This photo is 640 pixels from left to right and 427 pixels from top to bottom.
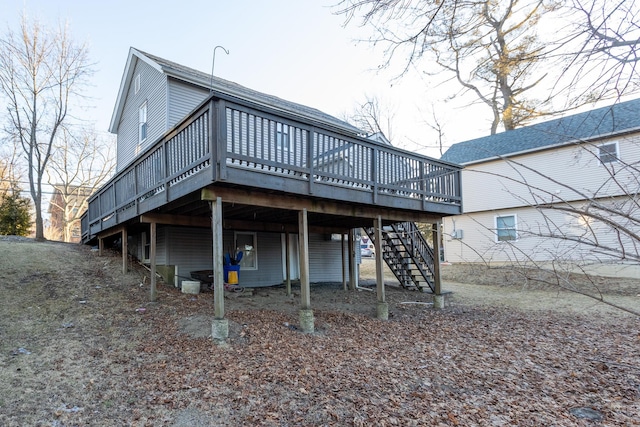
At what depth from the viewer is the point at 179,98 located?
1141 cm

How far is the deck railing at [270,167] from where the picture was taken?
559 centimetres

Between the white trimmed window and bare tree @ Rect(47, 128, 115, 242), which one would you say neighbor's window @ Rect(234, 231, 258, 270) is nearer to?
the white trimmed window

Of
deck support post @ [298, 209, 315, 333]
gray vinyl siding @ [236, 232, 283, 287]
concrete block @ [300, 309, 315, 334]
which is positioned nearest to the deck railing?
deck support post @ [298, 209, 315, 333]

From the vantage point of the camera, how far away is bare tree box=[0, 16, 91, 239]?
628 inches

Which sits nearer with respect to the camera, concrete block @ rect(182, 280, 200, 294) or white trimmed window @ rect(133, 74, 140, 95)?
concrete block @ rect(182, 280, 200, 294)

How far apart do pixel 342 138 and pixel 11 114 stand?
17.1m

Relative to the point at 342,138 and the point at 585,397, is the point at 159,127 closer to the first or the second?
the point at 342,138

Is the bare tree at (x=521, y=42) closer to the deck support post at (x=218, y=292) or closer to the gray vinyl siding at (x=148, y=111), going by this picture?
the deck support post at (x=218, y=292)

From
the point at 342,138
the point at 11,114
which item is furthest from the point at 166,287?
the point at 11,114

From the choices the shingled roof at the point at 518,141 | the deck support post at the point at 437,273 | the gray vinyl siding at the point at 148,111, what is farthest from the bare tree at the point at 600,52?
the shingled roof at the point at 518,141

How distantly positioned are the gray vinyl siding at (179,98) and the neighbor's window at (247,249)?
3934mm

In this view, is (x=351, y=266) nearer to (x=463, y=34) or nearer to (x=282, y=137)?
(x=282, y=137)

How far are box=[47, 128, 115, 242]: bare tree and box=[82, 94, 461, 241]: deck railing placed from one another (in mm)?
22388

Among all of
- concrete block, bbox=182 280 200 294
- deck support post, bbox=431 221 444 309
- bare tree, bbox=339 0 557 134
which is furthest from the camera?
deck support post, bbox=431 221 444 309
